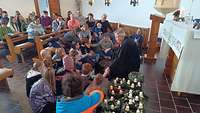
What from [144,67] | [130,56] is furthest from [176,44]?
[144,67]

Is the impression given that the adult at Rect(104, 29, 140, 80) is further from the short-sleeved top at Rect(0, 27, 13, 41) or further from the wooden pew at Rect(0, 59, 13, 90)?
the short-sleeved top at Rect(0, 27, 13, 41)

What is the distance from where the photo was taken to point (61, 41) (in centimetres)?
521

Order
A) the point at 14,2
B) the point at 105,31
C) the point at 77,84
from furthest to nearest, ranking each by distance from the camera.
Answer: the point at 14,2
the point at 105,31
the point at 77,84

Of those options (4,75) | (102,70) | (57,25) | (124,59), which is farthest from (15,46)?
(124,59)

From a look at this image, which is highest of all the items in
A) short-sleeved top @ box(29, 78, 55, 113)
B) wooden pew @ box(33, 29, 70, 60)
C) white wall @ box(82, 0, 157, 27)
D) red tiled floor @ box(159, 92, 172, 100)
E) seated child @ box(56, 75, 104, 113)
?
white wall @ box(82, 0, 157, 27)

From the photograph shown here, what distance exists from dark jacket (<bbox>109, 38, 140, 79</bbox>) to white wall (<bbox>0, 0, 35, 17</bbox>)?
5868 millimetres

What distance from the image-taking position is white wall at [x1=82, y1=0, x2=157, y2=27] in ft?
25.1

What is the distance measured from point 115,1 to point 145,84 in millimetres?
5239

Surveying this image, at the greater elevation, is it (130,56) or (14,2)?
(14,2)

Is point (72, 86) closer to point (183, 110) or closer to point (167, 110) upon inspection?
point (167, 110)

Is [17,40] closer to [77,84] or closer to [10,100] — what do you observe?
[10,100]

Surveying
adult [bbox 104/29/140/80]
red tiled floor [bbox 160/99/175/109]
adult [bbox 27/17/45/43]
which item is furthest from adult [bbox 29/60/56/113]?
adult [bbox 27/17/45/43]

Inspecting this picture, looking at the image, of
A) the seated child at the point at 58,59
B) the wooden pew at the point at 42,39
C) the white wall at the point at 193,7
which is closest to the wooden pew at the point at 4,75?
the seated child at the point at 58,59

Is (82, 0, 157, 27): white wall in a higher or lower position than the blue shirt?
higher
